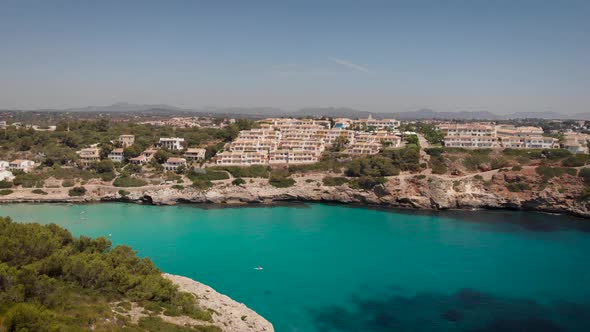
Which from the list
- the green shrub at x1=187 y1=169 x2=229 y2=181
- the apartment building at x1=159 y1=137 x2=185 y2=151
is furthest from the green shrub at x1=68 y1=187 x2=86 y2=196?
the apartment building at x1=159 y1=137 x2=185 y2=151

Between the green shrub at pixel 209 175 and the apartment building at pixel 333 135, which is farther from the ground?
the apartment building at pixel 333 135

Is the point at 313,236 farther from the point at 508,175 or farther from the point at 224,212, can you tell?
the point at 508,175

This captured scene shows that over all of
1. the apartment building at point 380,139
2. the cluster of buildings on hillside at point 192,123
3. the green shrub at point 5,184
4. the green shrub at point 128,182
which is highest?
the cluster of buildings on hillside at point 192,123

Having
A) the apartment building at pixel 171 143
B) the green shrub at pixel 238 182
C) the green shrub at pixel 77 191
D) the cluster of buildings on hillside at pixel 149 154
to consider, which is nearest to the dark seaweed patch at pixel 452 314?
the green shrub at pixel 238 182

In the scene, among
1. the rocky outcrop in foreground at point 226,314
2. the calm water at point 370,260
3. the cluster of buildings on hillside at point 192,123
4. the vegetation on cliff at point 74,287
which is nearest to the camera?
the vegetation on cliff at point 74,287

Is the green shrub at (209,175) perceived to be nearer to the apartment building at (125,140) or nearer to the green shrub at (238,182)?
the green shrub at (238,182)

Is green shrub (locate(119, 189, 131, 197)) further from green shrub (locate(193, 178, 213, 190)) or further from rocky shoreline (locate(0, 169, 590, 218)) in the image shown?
green shrub (locate(193, 178, 213, 190))

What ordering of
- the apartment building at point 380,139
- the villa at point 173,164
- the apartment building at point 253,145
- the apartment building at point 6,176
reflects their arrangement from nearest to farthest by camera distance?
the apartment building at point 6,176, the villa at point 173,164, the apartment building at point 253,145, the apartment building at point 380,139
